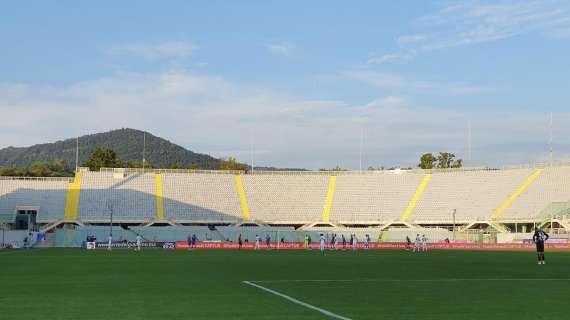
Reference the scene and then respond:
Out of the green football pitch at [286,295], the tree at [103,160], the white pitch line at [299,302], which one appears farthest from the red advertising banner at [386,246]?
the tree at [103,160]

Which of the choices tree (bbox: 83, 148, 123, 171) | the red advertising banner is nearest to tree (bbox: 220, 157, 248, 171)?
tree (bbox: 83, 148, 123, 171)

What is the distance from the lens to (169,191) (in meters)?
100

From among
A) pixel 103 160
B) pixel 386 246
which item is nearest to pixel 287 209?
pixel 386 246

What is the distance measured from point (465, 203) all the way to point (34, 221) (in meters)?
49.8

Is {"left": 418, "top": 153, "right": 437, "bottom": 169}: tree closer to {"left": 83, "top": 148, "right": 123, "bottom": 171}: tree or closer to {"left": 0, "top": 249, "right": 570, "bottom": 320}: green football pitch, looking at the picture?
{"left": 83, "top": 148, "right": 123, "bottom": 171}: tree

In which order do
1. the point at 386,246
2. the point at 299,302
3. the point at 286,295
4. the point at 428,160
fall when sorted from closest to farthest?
the point at 299,302 < the point at 286,295 < the point at 386,246 < the point at 428,160

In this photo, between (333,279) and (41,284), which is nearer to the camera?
(41,284)

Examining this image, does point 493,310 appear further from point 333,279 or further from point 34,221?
point 34,221

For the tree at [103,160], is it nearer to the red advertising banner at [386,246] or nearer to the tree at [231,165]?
the tree at [231,165]

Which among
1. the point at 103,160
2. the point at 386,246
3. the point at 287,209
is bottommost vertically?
the point at 386,246

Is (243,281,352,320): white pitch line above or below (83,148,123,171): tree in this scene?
below

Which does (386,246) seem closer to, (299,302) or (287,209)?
(287,209)

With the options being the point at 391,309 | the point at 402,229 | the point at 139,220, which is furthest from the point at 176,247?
the point at 391,309

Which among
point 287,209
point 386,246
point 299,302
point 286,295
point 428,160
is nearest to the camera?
point 299,302
